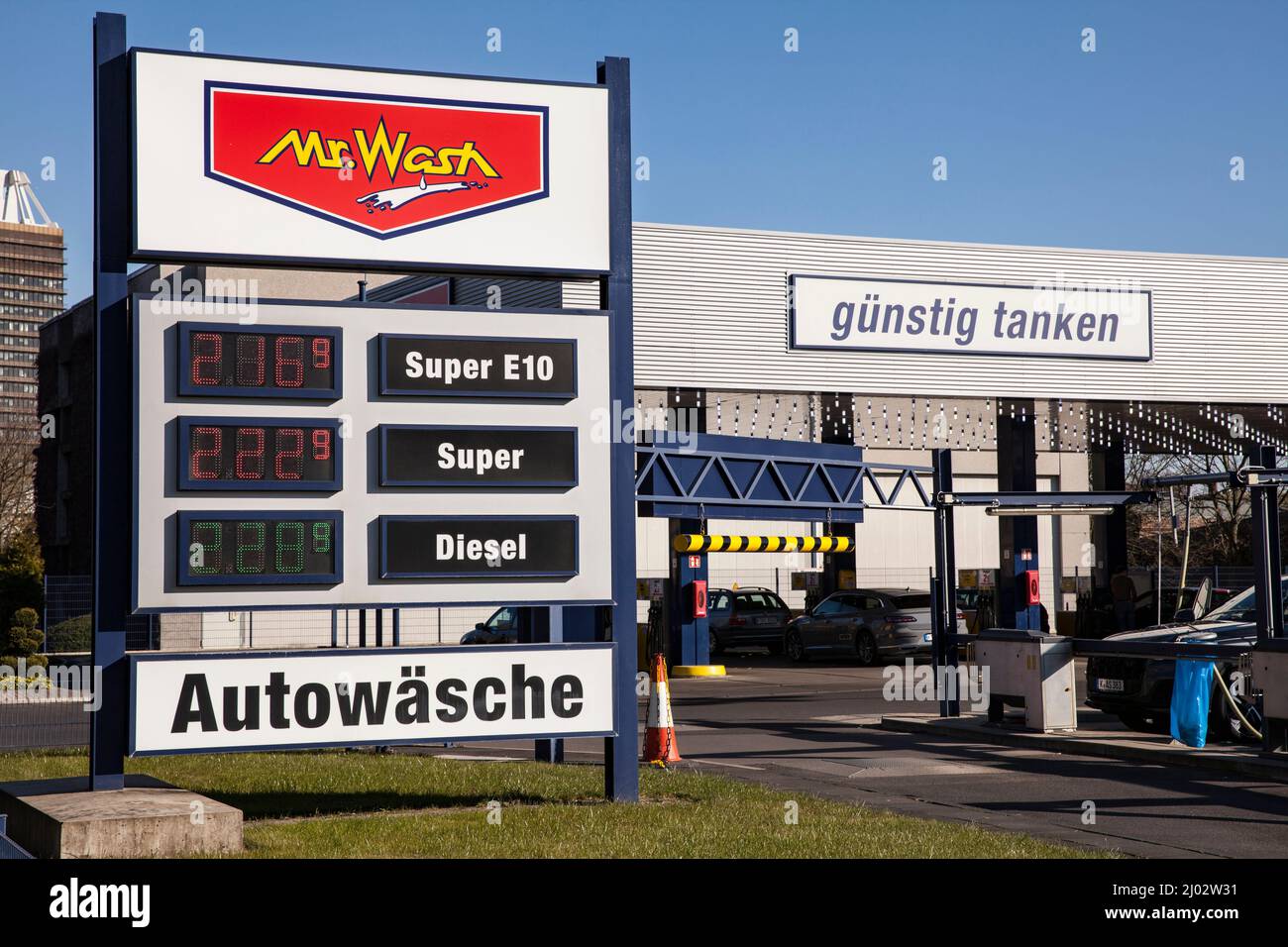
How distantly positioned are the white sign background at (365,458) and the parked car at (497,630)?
20.8 meters

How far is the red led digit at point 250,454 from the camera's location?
9852 millimetres

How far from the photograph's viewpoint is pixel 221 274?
38.6m

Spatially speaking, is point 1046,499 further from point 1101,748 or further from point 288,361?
point 288,361

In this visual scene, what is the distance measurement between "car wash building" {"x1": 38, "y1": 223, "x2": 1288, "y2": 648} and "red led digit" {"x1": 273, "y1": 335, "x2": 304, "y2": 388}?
524 inches

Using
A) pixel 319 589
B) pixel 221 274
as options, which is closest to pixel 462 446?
pixel 319 589

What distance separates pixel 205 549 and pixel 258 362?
4.22ft

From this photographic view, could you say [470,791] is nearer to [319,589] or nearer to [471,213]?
[319,589]

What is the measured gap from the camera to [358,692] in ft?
33.6

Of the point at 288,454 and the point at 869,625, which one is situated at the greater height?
the point at 288,454

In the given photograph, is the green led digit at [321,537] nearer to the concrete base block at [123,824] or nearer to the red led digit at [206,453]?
the red led digit at [206,453]

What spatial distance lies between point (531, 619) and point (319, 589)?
4.19m

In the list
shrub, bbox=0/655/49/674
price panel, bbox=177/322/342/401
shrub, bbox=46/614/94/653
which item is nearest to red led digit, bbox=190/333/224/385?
price panel, bbox=177/322/342/401

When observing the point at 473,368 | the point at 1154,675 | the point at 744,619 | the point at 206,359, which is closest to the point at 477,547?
the point at 473,368
